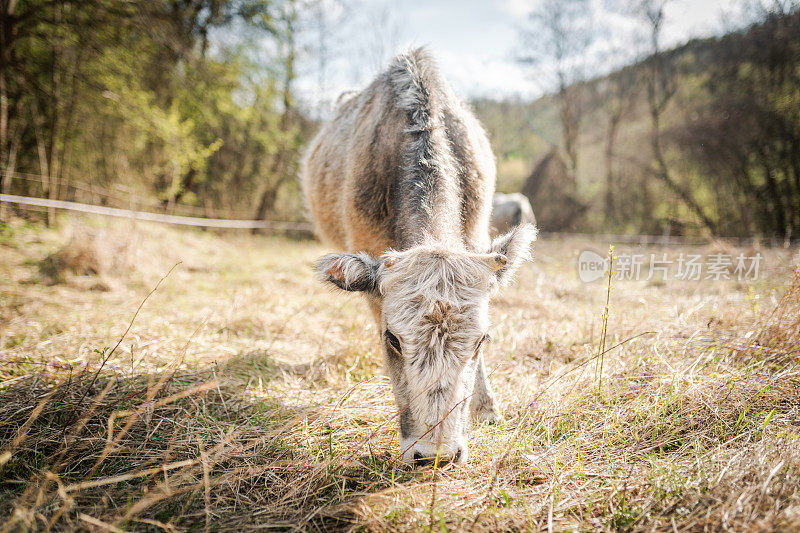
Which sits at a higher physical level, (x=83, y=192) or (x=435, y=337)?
(x=83, y=192)

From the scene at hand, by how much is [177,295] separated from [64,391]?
3831 millimetres

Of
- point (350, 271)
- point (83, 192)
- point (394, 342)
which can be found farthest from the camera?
point (83, 192)

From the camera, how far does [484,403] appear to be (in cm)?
293

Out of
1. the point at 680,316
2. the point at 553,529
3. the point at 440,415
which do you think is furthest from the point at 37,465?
the point at 680,316

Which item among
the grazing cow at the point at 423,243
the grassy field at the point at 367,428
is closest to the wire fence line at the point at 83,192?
the grassy field at the point at 367,428

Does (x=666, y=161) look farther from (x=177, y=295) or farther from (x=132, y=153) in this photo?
(x=132, y=153)

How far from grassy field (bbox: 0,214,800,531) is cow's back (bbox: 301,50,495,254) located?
126cm

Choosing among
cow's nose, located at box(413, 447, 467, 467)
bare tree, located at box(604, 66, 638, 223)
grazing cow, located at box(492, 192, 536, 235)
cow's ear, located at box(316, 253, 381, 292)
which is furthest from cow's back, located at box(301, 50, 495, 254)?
bare tree, located at box(604, 66, 638, 223)

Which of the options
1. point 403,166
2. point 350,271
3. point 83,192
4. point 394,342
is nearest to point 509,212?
point 403,166

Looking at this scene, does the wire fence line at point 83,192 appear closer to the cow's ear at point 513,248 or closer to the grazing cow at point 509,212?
the grazing cow at point 509,212

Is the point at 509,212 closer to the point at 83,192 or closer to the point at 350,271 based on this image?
the point at 350,271

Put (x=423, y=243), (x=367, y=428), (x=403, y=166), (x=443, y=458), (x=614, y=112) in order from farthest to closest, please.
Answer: (x=614, y=112) → (x=403, y=166) → (x=367, y=428) → (x=423, y=243) → (x=443, y=458)

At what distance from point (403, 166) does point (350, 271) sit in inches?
45.3

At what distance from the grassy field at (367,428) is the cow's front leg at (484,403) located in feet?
0.38
